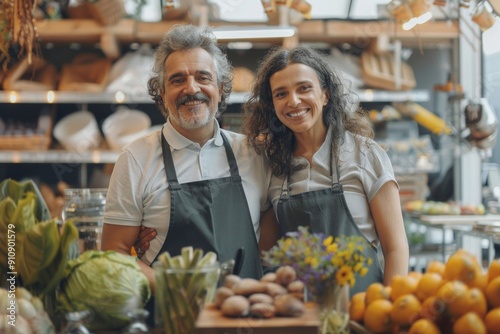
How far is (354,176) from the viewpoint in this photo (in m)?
2.25

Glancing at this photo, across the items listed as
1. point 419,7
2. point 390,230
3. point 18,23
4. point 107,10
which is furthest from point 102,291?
point 107,10

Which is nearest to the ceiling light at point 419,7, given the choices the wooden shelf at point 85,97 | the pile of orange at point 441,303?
the wooden shelf at point 85,97

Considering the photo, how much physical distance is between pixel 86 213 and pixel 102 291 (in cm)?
128

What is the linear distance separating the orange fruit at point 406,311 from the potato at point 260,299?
0.90ft

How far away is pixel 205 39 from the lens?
244cm

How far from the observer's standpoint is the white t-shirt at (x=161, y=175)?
2.26 metres

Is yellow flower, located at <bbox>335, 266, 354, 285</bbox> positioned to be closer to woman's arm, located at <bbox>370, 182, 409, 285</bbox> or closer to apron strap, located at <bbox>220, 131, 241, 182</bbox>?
woman's arm, located at <bbox>370, 182, 409, 285</bbox>

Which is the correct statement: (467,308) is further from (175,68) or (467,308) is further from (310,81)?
(175,68)

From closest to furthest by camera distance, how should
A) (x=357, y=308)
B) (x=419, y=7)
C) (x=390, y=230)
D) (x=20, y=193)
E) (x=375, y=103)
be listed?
(x=357, y=308)
(x=20, y=193)
(x=390, y=230)
(x=419, y=7)
(x=375, y=103)

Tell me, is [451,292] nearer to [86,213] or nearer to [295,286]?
[295,286]

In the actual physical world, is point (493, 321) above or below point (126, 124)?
below

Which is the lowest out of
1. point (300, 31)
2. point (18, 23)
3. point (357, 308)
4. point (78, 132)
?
point (357, 308)

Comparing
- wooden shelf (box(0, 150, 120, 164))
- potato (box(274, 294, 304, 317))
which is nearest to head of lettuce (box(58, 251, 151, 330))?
potato (box(274, 294, 304, 317))

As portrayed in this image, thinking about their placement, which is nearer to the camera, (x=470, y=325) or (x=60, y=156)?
(x=470, y=325)
